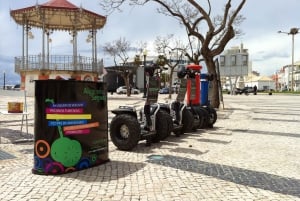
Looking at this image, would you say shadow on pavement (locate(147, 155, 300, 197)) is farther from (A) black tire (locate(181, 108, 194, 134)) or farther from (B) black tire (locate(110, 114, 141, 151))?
(A) black tire (locate(181, 108, 194, 134))

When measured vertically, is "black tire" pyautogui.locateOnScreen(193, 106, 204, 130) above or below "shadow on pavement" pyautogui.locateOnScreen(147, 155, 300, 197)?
above

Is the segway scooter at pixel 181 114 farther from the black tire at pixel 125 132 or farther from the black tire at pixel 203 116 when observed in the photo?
the black tire at pixel 125 132

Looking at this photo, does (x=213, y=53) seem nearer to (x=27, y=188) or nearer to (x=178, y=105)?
(x=178, y=105)

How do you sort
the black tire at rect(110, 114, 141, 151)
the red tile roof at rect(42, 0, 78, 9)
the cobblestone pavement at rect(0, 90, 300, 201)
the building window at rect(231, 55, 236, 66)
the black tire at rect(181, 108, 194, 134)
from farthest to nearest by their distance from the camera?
1. the red tile roof at rect(42, 0, 78, 9)
2. the building window at rect(231, 55, 236, 66)
3. the black tire at rect(181, 108, 194, 134)
4. the black tire at rect(110, 114, 141, 151)
5. the cobblestone pavement at rect(0, 90, 300, 201)

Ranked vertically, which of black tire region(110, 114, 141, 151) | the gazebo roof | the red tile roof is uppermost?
the red tile roof

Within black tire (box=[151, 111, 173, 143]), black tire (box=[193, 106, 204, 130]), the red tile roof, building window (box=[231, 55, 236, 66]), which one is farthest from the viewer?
the red tile roof

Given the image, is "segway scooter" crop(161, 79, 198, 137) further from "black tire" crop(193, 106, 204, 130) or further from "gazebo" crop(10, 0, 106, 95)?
"gazebo" crop(10, 0, 106, 95)

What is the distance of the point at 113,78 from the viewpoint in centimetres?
8825

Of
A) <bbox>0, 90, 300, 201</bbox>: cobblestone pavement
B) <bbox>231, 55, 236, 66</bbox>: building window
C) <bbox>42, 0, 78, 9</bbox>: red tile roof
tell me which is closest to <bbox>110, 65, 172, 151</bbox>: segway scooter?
<bbox>0, 90, 300, 201</bbox>: cobblestone pavement

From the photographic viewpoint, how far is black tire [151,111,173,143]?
9.46 meters

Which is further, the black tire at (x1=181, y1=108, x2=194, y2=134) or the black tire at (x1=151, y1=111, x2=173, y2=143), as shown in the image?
the black tire at (x1=181, y1=108, x2=194, y2=134)

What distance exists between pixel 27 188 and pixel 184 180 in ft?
7.53

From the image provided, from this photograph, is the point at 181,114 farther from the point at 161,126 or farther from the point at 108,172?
the point at 108,172

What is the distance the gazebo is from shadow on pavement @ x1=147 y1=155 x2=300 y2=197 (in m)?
24.3
